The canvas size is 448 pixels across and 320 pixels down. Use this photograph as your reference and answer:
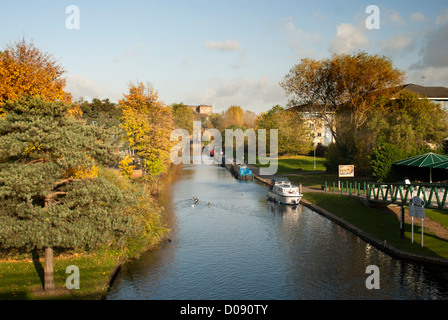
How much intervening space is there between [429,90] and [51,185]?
105 metres

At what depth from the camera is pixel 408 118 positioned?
5816 cm

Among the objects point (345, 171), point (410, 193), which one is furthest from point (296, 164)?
point (410, 193)

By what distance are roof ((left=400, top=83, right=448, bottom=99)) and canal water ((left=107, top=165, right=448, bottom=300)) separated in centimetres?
7139

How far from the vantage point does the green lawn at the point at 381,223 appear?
27188 mm

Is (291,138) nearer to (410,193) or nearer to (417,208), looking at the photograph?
(410,193)

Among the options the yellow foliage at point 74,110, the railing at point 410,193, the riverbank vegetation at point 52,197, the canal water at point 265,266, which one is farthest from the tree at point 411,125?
the riverbank vegetation at point 52,197

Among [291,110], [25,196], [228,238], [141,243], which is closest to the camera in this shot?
[25,196]

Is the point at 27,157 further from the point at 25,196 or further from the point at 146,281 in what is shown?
the point at 146,281

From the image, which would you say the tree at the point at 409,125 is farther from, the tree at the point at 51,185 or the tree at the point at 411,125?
the tree at the point at 51,185

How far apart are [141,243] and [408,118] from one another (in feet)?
153

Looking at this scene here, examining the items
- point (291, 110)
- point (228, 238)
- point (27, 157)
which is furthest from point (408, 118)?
point (27, 157)

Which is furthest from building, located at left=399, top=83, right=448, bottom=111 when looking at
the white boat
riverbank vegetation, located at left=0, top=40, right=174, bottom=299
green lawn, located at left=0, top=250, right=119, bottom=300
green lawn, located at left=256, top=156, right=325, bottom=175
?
riverbank vegetation, located at left=0, top=40, right=174, bottom=299

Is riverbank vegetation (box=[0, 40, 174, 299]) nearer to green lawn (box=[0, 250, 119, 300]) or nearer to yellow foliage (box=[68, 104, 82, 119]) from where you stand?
green lawn (box=[0, 250, 119, 300])

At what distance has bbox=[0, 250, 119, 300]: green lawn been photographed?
19297 mm
